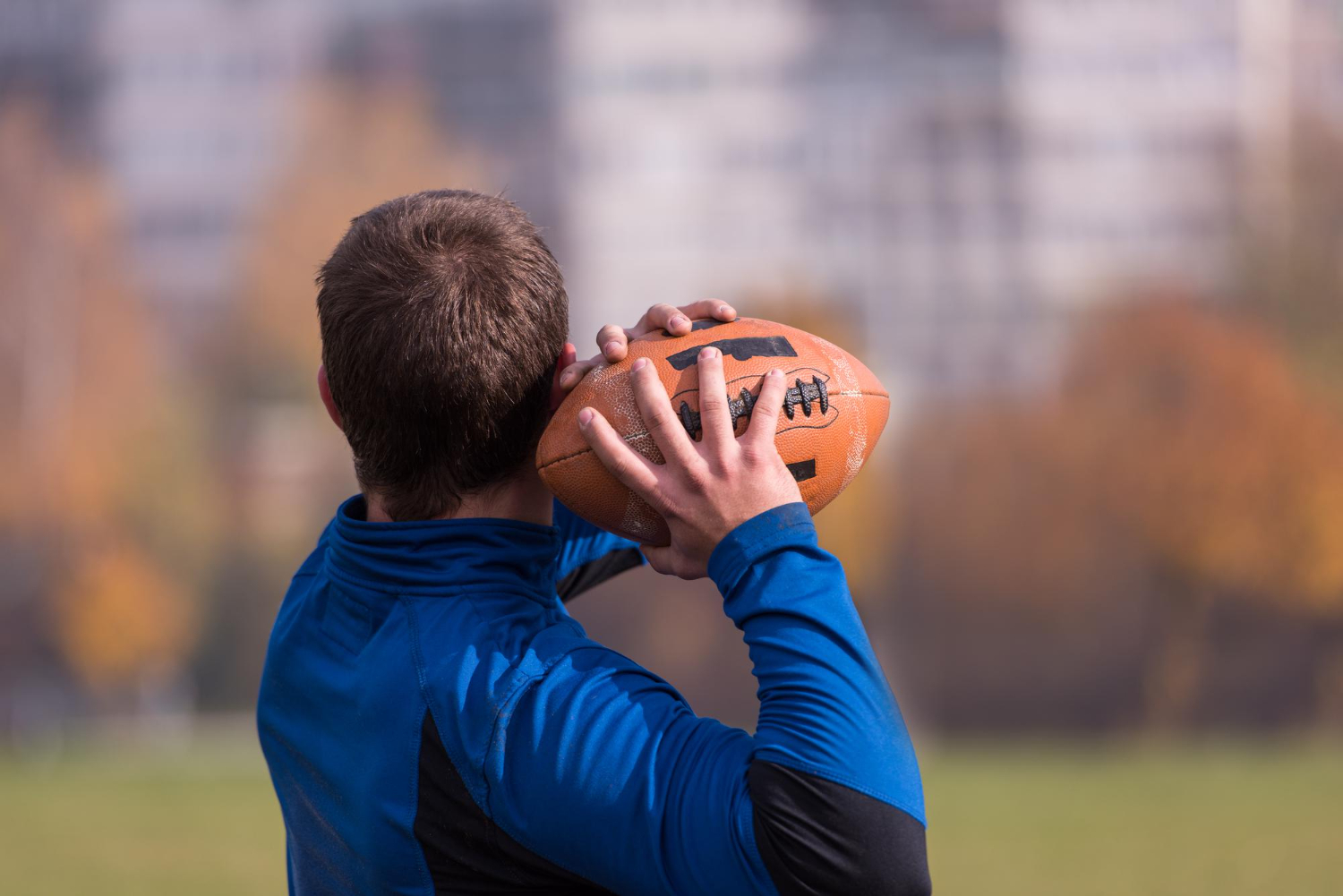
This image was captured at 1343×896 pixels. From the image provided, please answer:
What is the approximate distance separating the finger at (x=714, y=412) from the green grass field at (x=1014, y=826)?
961 cm

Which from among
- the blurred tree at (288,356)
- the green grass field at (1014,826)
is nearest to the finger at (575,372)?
the green grass field at (1014,826)

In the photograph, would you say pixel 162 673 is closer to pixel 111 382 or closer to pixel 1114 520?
pixel 111 382

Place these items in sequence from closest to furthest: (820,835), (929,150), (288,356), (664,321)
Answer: (820,835)
(664,321)
(288,356)
(929,150)

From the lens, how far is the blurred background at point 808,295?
27.6 meters

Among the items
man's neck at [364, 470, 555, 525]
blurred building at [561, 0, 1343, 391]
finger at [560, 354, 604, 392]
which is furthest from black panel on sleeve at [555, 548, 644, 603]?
blurred building at [561, 0, 1343, 391]

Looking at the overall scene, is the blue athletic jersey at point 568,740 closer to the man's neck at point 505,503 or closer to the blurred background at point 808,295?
the man's neck at point 505,503

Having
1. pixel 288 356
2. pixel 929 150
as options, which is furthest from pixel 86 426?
pixel 929 150

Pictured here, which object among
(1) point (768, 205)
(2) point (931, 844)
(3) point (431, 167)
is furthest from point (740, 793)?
(3) point (431, 167)

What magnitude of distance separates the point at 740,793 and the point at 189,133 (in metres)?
36.8

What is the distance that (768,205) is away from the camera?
3212 cm

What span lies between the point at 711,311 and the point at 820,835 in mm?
741

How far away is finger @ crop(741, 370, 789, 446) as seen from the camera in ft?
4.62

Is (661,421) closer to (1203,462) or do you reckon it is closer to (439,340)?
(439,340)

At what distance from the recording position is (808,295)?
30.7 metres
